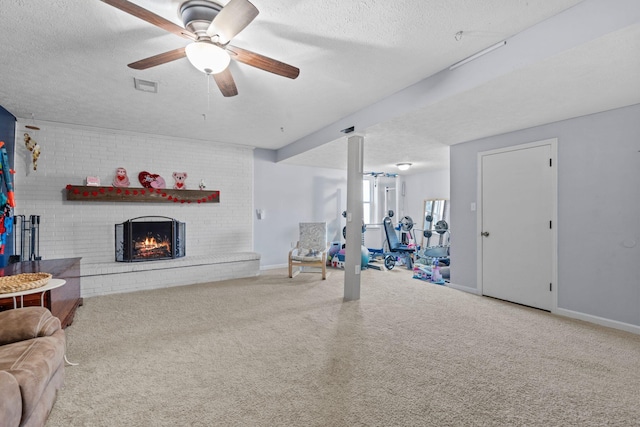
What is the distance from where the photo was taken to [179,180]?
5344mm

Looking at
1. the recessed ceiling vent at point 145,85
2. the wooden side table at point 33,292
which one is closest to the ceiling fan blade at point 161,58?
the recessed ceiling vent at point 145,85

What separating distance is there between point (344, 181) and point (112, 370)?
19.8 ft

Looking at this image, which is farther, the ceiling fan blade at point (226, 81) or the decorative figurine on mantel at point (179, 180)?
the decorative figurine on mantel at point (179, 180)

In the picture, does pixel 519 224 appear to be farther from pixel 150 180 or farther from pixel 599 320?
pixel 150 180

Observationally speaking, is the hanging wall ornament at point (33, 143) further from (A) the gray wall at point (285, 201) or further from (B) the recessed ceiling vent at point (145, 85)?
(A) the gray wall at point (285, 201)

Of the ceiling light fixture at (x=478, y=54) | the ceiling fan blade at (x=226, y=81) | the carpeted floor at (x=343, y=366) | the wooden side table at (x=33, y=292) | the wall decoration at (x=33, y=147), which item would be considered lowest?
the carpeted floor at (x=343, y=366)

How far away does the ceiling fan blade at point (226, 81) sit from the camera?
92.0 inches

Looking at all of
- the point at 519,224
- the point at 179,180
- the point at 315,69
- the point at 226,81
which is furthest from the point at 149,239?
the point at 519,224

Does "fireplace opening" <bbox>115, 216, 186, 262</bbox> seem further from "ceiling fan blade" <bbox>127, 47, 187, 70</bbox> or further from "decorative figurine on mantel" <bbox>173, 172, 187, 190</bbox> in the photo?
"ceiling fan blade" <bbox>127, 47, 187, 70</bbox>

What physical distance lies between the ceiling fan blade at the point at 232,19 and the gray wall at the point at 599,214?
12.2ft

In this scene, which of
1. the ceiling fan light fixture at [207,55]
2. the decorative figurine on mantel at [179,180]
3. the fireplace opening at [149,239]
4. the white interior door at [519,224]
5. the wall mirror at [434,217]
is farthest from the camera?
the wall mirror at [434,217]

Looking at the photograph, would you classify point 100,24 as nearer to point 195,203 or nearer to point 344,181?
point 195,203

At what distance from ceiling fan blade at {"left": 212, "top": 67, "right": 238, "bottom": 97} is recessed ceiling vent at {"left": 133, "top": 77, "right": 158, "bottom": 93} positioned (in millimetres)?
1063

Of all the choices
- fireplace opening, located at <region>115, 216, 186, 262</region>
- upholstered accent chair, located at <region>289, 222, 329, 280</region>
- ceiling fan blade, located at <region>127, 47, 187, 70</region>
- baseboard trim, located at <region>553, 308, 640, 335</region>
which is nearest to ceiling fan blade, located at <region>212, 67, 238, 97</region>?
ceiling fan blade, located at <region>127, 47, 187, 70</region>
